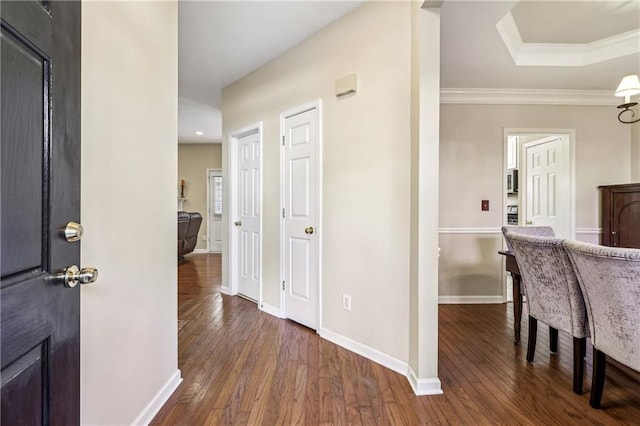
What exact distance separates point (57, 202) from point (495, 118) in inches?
161

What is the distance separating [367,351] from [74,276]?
1951mm

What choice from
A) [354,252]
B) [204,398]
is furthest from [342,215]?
[204,398]

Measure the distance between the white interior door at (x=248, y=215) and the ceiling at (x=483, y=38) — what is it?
907 mm

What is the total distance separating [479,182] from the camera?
362 cm

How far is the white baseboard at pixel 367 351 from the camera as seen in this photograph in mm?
2045

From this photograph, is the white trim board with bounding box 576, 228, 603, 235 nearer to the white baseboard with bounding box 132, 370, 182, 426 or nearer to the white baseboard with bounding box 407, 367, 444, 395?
the white baseboard with bounding box 407, 367, 444, 395

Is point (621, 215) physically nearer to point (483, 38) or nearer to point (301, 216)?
point (483, 38)

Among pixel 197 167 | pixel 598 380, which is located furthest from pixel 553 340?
pixel 197 167

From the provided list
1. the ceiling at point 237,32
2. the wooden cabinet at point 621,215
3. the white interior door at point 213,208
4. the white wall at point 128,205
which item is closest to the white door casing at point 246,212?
the ceiling at point 237,32

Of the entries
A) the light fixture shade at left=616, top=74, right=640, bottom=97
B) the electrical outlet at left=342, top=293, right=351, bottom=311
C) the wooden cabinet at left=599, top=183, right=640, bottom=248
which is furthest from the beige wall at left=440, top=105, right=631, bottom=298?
the electrical outlet at left=342, top=293, right=351, bottom=311

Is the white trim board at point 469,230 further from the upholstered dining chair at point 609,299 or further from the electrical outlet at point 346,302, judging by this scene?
the upholstered dining chair at point 609,299

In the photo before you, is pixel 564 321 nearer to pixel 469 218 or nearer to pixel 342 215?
pixel 342 215

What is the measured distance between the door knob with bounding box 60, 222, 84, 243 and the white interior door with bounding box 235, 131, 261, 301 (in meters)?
2.61

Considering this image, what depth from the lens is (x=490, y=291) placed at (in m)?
3.62
